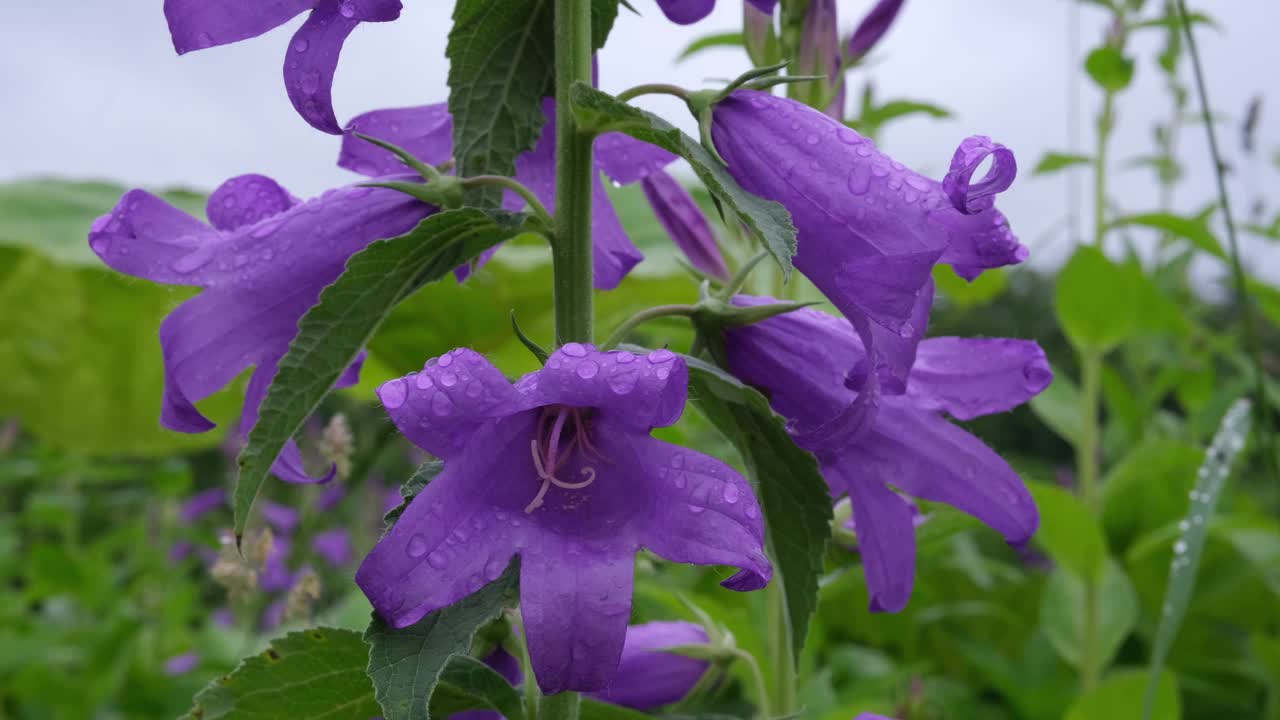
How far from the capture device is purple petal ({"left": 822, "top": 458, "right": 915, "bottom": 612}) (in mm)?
907

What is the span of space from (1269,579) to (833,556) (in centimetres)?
164

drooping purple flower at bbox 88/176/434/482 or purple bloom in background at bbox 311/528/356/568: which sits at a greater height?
drooping purple flower at bbox 88/176/434/482

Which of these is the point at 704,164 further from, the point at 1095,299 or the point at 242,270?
the point at 1095,299

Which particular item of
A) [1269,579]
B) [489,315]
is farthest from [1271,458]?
[489,315]

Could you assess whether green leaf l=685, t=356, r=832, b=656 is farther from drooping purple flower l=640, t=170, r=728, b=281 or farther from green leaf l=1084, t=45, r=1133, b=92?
green leaf l=1084, t=45, r=1133, b=92

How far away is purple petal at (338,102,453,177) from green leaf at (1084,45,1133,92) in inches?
81.7

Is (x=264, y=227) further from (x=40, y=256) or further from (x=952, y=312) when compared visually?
(x=952, y=312)

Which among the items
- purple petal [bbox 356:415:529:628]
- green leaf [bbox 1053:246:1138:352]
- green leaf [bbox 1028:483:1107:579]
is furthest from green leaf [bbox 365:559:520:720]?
green leaf [bbox 1053:246:1138:352]

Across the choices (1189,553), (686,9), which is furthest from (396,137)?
(1189,553)

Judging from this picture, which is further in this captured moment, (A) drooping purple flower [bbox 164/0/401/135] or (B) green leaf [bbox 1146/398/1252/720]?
(B) green leaf [bbox 1146/398/1252/720]

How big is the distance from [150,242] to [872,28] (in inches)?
33.9

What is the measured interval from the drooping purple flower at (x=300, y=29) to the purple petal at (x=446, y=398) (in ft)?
0.67

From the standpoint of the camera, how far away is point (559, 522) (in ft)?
2.47

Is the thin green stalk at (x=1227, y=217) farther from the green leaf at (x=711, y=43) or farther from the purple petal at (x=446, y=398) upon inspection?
the purple petal at (x=446, y=398)
